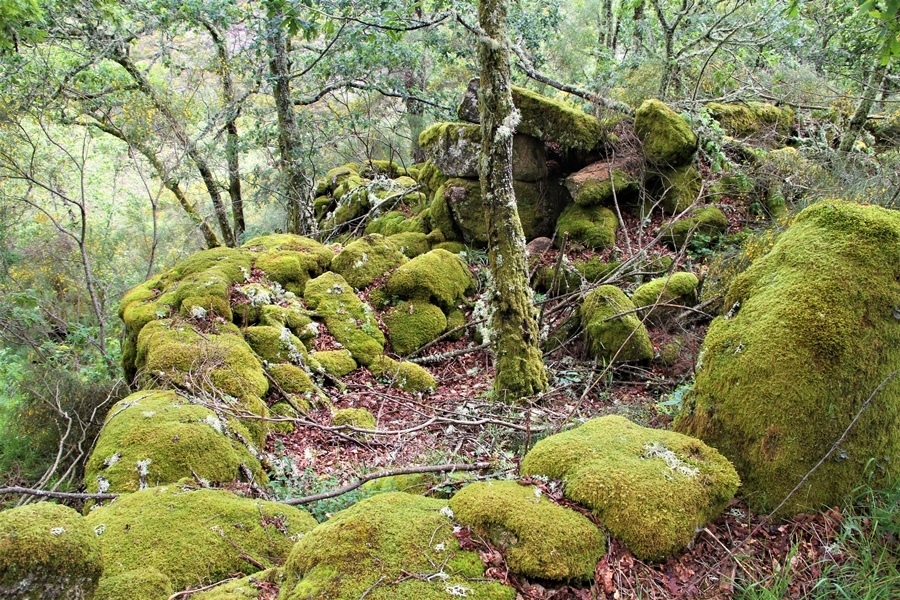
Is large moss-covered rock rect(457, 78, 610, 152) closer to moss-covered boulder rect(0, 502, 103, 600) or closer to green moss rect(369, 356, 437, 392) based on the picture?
green moss rect(369, 356, 437, 392)

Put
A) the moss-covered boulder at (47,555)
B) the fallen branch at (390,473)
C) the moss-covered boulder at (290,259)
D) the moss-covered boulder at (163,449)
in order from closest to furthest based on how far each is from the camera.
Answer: the moss-covered boulder at (47,555)
the fallen branch at (390,473)
the moss-covered boulder at (163,449)
the moss-covered boulder at (290,259)

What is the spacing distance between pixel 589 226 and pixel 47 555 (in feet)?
29.9

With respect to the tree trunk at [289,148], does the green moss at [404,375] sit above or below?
below

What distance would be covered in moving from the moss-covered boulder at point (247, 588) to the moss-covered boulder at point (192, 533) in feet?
1.04

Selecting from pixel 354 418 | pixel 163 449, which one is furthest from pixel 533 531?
pixel 354 418

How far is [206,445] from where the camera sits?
416 centimetres

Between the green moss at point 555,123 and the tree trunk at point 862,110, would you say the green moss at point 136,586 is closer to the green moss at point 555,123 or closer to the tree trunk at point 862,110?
the green moss at point 555,123

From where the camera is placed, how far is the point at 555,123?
10102mm

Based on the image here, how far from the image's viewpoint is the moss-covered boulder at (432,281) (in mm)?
8891

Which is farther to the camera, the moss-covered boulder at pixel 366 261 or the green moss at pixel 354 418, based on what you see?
the moss-covered boulder at pixel 366 261

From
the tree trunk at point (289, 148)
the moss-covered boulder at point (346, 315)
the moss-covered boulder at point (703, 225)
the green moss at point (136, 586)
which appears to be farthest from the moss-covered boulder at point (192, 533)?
the tree trunk at point (289, 148)

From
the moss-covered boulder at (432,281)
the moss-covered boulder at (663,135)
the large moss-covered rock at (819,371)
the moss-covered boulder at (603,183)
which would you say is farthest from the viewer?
the moss-covered boulder at (603,183)

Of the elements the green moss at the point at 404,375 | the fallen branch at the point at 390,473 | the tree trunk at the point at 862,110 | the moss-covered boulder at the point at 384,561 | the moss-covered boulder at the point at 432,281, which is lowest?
the green moss at the point at 404,375

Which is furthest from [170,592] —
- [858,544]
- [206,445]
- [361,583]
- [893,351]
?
[893,351]
